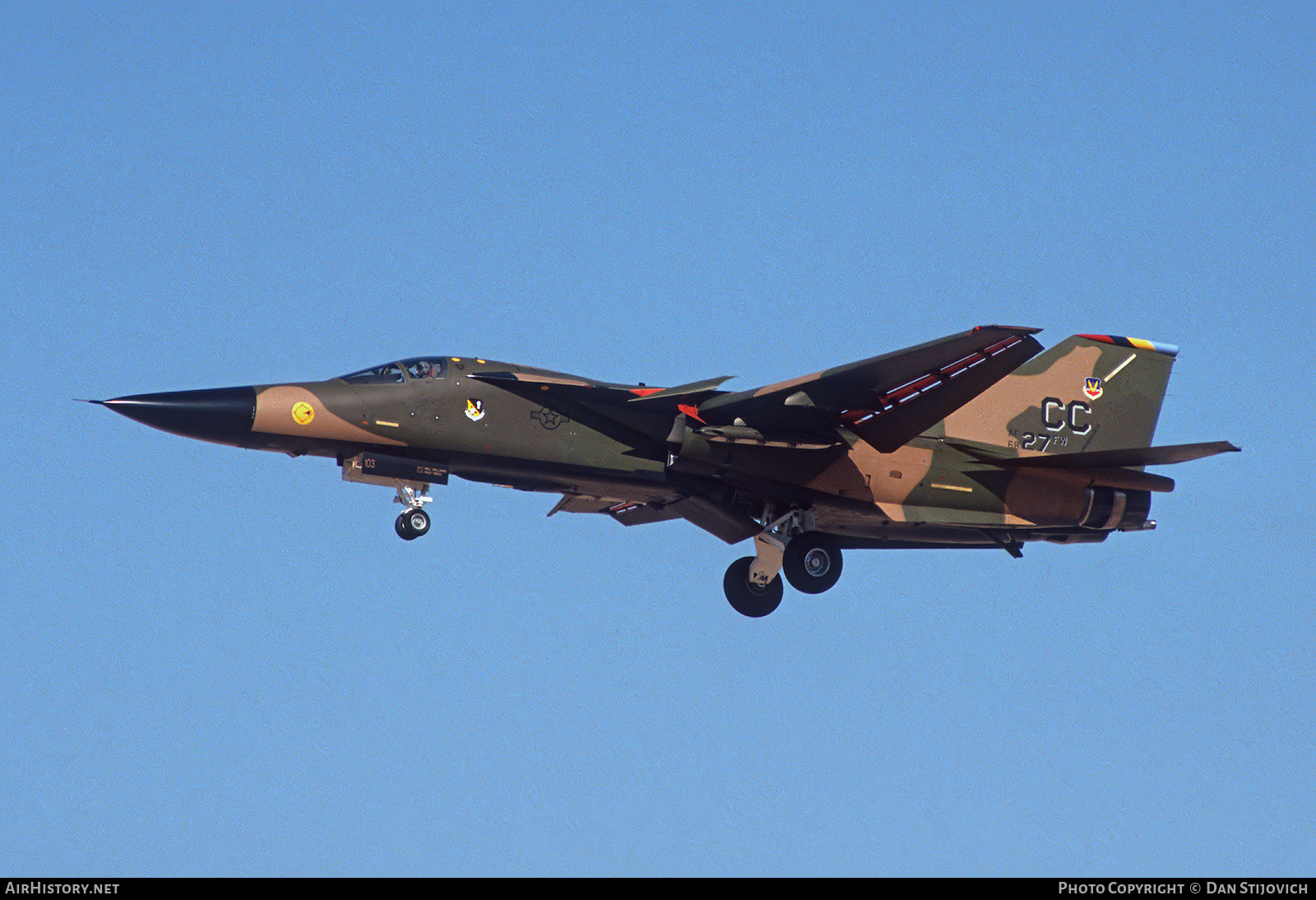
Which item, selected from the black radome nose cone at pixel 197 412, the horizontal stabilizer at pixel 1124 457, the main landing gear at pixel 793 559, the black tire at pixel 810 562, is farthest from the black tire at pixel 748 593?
the black radome nose cone at pixel 197 412

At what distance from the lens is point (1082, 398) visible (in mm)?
26156

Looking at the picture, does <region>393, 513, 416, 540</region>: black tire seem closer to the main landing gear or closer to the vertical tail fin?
the main landing gear

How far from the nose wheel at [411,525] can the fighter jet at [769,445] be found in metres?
0.02

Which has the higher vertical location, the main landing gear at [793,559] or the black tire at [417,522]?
the main landing gear at [793,559]

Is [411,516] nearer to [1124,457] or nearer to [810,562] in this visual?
[810,562]

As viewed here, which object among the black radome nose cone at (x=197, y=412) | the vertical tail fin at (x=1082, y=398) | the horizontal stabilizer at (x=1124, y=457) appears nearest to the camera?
the black radome nose cone at (x=197, y=412)

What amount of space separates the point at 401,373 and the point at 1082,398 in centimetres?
1175

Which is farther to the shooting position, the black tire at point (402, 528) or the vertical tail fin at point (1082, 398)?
the vertical tail fin at point (1082, 398)

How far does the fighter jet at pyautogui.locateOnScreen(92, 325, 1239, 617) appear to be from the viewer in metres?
21.5

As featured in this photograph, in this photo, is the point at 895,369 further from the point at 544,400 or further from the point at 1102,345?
the point at 1102,345

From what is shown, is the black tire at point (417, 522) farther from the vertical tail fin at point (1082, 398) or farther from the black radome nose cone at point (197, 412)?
the vertical tail fin at point (1082, 398)

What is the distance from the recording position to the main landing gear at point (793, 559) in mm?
23938
